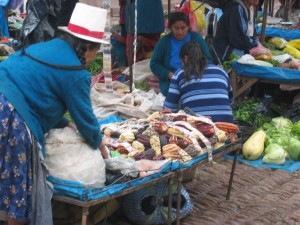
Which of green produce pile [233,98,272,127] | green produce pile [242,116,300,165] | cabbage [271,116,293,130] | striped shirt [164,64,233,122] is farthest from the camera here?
green produce pile [233,98,272,127]

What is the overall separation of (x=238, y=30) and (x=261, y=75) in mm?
790

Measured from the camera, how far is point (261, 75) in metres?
7.69

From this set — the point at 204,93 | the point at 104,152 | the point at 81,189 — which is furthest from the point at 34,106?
the point at 204,93

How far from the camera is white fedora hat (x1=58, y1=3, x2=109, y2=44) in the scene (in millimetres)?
3696

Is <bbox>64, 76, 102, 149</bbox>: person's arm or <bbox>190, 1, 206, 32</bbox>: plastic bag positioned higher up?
<bbox>64, 76, 102, 149</bbox>: person's arm

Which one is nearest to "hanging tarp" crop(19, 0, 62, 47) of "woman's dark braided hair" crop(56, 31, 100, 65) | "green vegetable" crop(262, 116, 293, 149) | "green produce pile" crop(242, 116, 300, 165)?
"green produce pile" crop(242, 116, 300, 165)

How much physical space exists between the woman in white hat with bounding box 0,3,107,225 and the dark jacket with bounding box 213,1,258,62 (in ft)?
15.1

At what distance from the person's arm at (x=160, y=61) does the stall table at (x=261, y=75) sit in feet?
4.10

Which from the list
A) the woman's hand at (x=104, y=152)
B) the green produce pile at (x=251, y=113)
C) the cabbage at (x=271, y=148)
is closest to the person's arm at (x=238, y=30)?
the green produce pile at (x=251, y=113)

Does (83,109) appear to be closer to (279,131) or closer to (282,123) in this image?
(279,131)

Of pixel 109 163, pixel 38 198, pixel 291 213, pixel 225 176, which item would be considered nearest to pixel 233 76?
pixel 225 176

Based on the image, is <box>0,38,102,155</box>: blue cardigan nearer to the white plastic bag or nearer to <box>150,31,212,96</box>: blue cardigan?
the white plastic bag

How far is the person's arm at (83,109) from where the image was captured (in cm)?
365

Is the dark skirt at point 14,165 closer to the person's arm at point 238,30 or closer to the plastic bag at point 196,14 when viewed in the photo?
the person's arm at point 238,30
